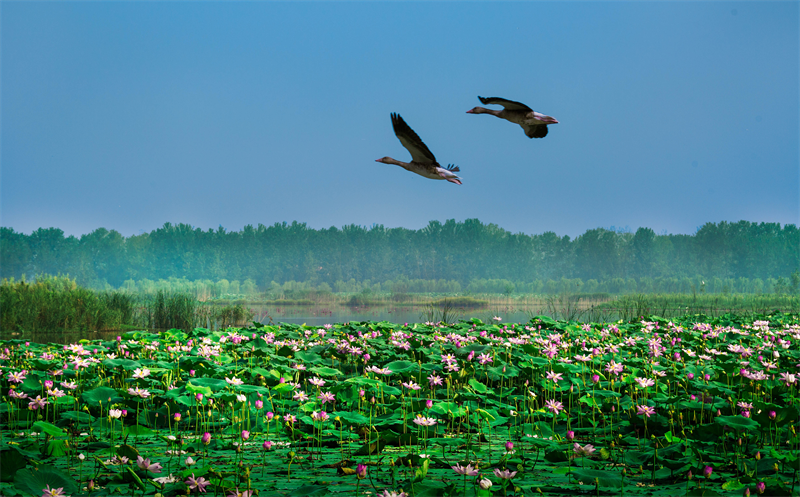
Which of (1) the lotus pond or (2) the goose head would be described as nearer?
(1) the lotus pond

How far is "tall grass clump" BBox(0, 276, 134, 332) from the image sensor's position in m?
12.6

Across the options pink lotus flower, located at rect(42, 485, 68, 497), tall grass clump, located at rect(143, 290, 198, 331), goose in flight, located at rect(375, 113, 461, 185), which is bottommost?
tall grass clump, located at rect(143, 290, 198, 331)

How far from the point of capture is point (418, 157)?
144 inches

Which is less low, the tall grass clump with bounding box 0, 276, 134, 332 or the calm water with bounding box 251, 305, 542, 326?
the tall grass clump with bounding box 0, 276, 134, 332

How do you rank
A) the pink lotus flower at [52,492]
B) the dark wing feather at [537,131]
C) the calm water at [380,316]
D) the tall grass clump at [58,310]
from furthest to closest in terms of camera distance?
the calm water at [380,316]
the tall grass clump at [58,310]
the dark wing feather at [537,131]
the pink lotus flower at [52,492]

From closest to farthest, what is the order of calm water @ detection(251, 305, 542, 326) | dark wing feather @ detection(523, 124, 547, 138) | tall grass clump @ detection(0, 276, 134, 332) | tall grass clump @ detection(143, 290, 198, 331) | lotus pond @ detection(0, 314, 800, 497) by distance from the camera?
lotus pond @ detection(0, 314, 800, 497) → dark wing feather @ detection(523, 124, 547, 138) → tall grass clump @ detection(0, 276, 134, 332) → tall grass clump @ detection(143, 290, 198, 331) → calm water @ detection(251, 305, 542, 326)

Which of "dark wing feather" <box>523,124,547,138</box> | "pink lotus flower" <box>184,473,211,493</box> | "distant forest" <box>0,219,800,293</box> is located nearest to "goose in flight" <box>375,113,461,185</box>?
"dark wing feather" <box>523,124,547,138</box>

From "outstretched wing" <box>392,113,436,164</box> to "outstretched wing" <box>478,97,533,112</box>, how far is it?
54 centimetres

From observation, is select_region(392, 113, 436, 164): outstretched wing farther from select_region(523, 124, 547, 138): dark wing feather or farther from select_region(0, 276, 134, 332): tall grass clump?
select_region(0, 276, 134, 332): tall grass clump

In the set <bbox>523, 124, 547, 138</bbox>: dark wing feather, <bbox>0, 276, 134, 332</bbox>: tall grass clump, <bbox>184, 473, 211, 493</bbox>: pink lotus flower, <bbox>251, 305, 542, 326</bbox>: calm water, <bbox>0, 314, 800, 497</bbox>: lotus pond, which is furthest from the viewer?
<bbox>251, 305, 542, 326</bbox>: calm water

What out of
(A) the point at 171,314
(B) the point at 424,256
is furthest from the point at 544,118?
(B) the point at 424,256

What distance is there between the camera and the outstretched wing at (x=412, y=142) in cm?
359

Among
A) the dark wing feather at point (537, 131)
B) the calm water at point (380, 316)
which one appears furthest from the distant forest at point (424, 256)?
the dark wing feather at point (537, 131)

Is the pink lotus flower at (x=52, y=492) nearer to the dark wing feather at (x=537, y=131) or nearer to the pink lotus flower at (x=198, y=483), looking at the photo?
the pink lotus flower at (x=198, y=483)
